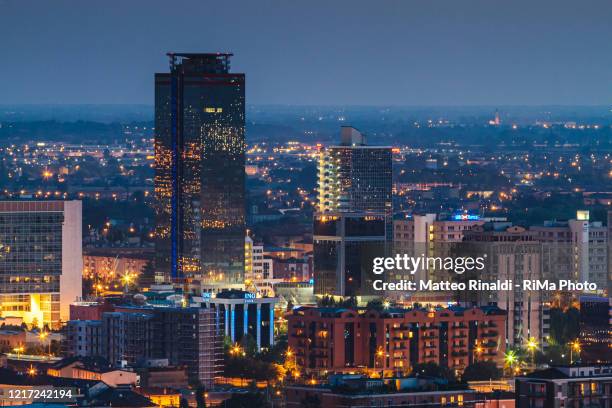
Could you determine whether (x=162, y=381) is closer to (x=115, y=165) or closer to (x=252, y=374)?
(x=252, y=374)

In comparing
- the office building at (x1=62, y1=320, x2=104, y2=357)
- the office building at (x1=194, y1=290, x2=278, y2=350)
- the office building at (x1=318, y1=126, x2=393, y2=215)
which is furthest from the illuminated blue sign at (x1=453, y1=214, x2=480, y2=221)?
the office building at (x1=62, y1=320, x2=104, y2=357)

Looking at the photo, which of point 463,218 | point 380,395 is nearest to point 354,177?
point 463,218

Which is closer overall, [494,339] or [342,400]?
[342,400]

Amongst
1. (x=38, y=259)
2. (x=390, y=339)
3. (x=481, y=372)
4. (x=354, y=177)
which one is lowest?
(x=481, y=372)

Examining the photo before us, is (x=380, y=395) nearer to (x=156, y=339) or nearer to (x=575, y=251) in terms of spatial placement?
(x=156, y=339)

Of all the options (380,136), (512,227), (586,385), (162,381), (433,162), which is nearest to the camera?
(586,385)

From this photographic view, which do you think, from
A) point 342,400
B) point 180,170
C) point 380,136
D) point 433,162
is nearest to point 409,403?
point 342,400

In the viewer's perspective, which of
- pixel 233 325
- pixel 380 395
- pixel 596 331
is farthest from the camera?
pixel 233 325
